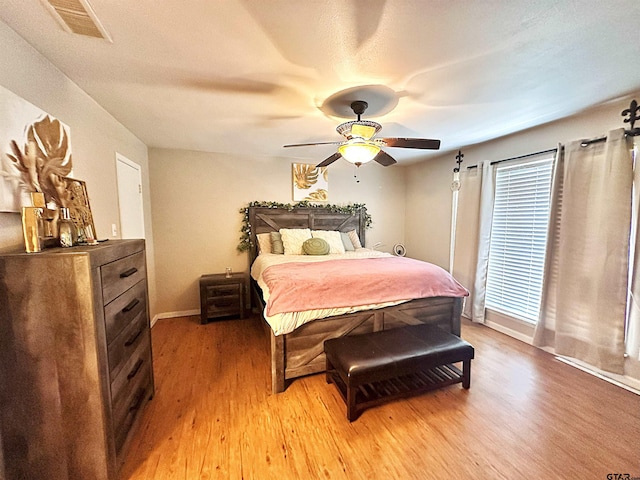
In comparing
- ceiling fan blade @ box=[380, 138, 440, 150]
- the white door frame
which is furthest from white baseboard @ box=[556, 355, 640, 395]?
the white door frame

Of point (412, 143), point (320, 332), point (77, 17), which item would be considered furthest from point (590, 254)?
point (77, 17)

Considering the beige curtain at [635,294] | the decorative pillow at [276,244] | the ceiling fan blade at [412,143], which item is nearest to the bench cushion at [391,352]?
→ the beige curtain at [635,294]

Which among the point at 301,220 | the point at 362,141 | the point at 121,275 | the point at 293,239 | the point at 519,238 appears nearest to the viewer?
the point at 121,275

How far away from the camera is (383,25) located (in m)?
1.27

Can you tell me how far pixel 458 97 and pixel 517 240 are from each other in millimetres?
1941

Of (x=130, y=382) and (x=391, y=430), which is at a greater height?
(x=130, y=382)

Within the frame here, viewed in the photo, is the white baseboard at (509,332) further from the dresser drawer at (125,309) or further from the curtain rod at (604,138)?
the dresser drawer at (125,309)

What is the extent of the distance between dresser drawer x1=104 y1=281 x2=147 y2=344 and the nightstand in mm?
1599

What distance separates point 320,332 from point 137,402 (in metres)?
1.35

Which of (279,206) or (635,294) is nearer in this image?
(635,294)

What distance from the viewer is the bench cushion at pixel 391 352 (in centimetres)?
177

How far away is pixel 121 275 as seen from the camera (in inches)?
57.0

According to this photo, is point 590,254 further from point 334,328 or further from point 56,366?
point 56,366

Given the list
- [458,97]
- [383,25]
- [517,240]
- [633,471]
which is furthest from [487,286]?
[383,25]
